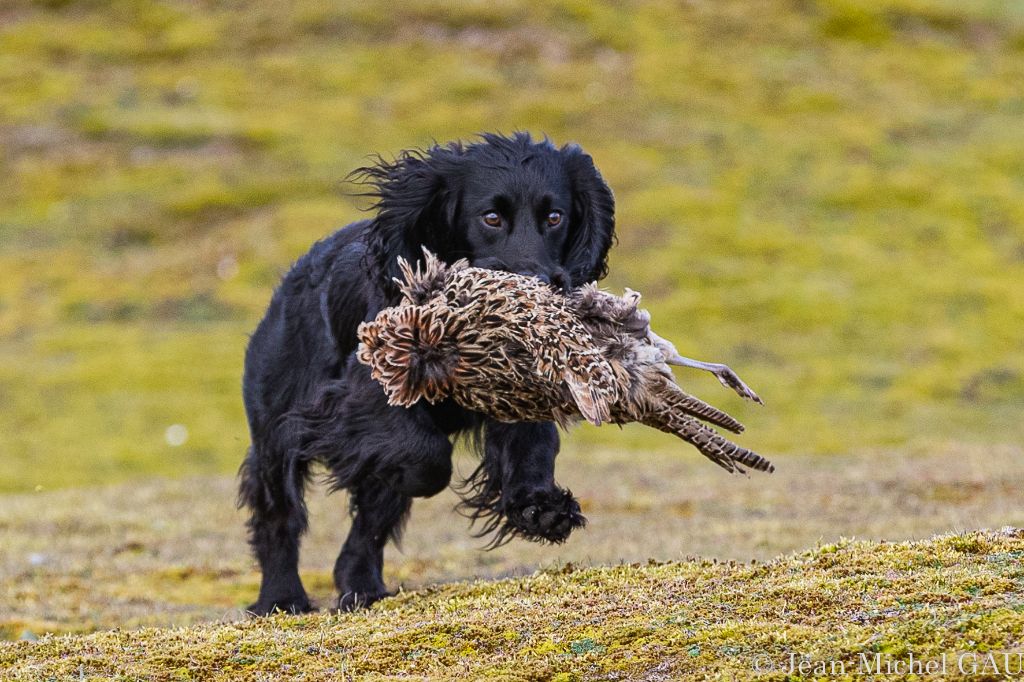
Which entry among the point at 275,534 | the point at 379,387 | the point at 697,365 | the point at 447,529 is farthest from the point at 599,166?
the point at 697,365

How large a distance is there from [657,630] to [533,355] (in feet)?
5.10

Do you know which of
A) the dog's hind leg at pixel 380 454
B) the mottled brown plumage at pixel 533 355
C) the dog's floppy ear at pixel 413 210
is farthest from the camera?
the dog's floppy ear at pixel 413 210

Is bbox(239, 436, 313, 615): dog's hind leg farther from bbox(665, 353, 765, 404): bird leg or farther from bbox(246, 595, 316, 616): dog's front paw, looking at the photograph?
bbox(665, 353, 765, 404): bird leg

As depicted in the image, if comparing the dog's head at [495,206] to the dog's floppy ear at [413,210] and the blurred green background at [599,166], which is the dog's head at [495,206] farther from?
the blurred green background at [599,166]

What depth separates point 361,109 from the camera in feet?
171

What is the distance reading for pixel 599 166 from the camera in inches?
1842

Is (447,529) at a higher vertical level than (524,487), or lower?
higher

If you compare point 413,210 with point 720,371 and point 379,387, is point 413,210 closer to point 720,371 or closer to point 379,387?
point 379,387

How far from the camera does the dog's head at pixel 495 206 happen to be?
848 cm

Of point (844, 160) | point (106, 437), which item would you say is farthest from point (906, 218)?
point (106, 437)

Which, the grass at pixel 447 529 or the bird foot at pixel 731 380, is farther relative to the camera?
the grass at pixel 447 529

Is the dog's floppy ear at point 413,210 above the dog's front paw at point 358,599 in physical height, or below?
above

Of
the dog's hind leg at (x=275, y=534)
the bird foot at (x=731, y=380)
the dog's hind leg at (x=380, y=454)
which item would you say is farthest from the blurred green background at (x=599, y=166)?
the bird foot at (x=731, y=380)

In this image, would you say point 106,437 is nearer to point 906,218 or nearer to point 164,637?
point 164,637
